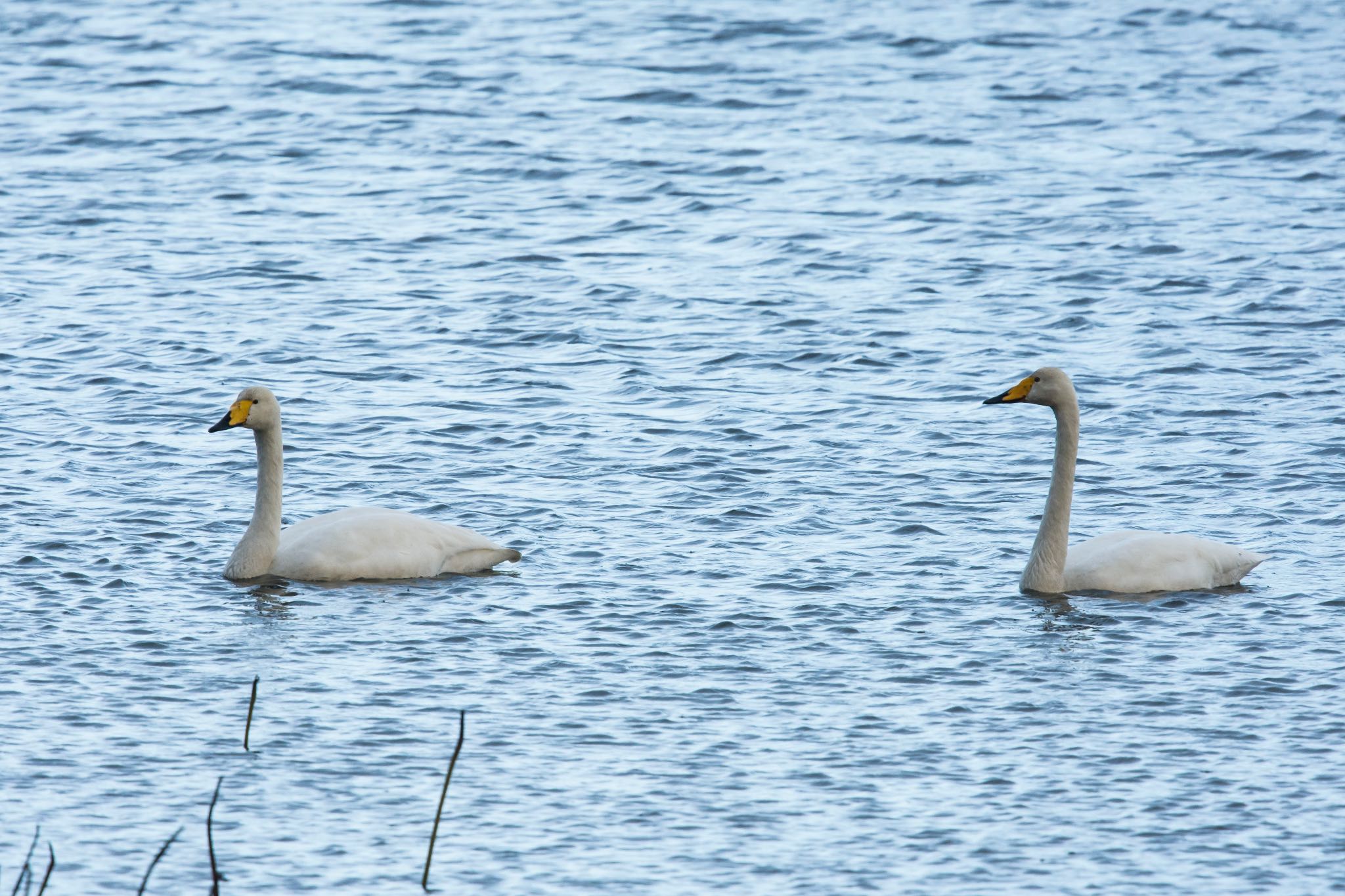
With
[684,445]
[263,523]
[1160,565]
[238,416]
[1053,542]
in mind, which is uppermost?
[238,416]

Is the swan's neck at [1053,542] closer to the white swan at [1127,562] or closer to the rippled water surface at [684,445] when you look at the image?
the white swan at [1127,562]

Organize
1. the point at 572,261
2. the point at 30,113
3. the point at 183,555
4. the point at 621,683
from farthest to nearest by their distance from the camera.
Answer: the point at 30,113, the point at 572,261, the point at 183,555, the point at 621,683

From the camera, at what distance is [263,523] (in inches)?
480

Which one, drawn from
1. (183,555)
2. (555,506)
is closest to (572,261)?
(555,506)

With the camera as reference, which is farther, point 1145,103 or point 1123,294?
point 1145,103

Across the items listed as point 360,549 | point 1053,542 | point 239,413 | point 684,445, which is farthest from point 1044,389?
point 239,413

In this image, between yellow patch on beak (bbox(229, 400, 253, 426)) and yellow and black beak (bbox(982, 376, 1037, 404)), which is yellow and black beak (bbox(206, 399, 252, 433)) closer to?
yellow patch on beak (bbox(229, 400, 253, 426))

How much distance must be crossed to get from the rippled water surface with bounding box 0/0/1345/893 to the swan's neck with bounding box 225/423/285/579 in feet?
0.66

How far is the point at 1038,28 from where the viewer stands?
29.5 m

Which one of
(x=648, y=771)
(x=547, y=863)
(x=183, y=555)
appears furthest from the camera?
(x=183, y=555)

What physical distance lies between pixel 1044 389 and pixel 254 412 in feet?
14.9

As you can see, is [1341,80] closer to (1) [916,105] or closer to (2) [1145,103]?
(2) [1145,103]

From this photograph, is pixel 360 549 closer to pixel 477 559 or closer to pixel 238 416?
pixel 477 559

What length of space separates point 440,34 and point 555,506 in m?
17.5
